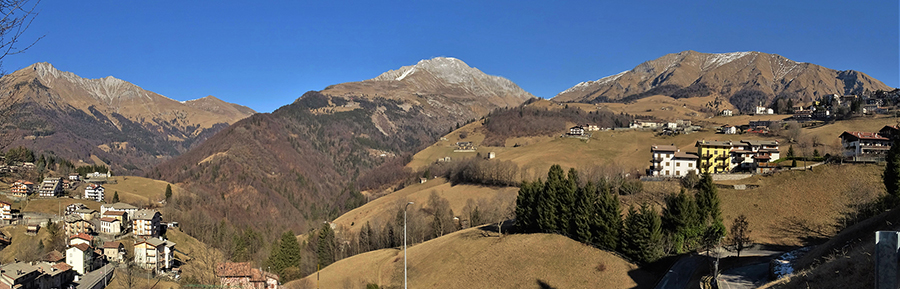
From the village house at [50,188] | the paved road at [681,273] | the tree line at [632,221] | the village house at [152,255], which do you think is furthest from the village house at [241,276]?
the village house at [50,188]

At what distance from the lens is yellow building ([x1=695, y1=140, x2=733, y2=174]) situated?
82812mm

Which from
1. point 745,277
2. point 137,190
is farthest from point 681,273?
point 137,190

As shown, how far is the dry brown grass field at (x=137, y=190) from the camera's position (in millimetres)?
147750

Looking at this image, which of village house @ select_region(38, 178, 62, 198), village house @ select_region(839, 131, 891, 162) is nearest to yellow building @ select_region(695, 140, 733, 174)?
village house @ select_region(839, 131, 891, 162)

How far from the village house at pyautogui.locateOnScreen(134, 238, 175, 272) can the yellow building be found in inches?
3671

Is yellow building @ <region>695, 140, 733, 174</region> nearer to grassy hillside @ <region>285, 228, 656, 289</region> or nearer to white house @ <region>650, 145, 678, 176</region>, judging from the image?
white house @ <region>650, 145, 678, 176</region>

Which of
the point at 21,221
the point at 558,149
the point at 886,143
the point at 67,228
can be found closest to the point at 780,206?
the point at 886,143

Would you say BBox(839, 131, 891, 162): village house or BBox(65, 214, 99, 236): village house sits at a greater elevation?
BBox(839, 131, 891, 162): village house

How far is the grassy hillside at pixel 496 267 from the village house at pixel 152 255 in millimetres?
33415

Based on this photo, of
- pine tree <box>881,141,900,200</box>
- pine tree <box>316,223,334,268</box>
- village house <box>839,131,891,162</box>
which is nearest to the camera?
pine tree <box>881,141,900,200</box>

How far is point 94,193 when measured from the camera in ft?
451

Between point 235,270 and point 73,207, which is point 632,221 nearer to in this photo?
point 235,270

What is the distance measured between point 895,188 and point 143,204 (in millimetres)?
161417

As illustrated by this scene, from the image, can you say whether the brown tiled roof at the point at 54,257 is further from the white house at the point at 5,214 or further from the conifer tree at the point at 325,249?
the conifer tree at the point at 325,249
